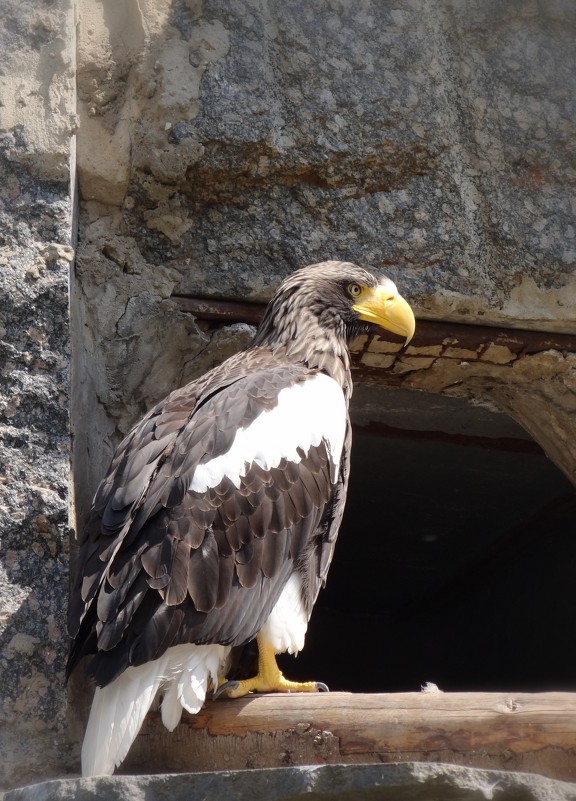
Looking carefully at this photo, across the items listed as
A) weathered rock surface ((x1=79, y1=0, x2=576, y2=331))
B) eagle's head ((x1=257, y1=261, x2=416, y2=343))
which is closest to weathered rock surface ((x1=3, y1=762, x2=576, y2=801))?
eagle's head ((x1=257, y1=261, x2=416, y2=343))

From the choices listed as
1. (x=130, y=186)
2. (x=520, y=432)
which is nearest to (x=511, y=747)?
(x=130, y=186)

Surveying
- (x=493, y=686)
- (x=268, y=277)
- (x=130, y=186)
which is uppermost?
(x=130, y=186)

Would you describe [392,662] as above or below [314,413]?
below

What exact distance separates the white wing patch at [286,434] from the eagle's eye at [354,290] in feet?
1.18

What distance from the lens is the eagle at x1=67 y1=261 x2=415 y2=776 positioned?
225 centimetres

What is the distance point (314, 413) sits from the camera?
2.63 meters

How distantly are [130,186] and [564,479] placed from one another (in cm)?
254

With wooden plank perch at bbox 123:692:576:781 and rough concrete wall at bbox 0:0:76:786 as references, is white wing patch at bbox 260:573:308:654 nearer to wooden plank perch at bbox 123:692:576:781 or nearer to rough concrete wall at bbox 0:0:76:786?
wooden plank perch at bbox 123:692:576:781

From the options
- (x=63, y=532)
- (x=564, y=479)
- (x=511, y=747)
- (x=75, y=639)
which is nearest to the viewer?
(x=511, y=747)

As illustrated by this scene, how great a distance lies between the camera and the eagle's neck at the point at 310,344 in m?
2.98

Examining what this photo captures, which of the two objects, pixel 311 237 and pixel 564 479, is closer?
pixel 311 237

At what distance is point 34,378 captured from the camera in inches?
101

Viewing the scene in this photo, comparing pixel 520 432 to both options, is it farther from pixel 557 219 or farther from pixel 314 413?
pixel 314 413

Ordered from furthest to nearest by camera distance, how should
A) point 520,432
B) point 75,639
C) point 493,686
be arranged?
point 493,686 → point 520,432 → point 75,639
